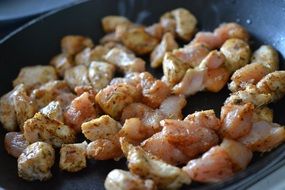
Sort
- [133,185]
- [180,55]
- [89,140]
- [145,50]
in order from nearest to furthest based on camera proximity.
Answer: [133,185]
[89,140]
[180,55]
[145,50]

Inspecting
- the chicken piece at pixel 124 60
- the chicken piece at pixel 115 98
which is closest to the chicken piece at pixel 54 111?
the chicken piece at pixel 115 98

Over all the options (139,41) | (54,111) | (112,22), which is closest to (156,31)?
(139,41)

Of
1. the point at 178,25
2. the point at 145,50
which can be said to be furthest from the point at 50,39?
the point at 178,25

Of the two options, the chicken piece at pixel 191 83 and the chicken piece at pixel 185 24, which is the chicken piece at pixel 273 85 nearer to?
the chicken piece at pixel 191 83

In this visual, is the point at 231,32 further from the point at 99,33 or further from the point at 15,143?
the point at 15,143

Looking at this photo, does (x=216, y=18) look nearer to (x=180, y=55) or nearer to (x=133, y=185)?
(x=180, y=55)
